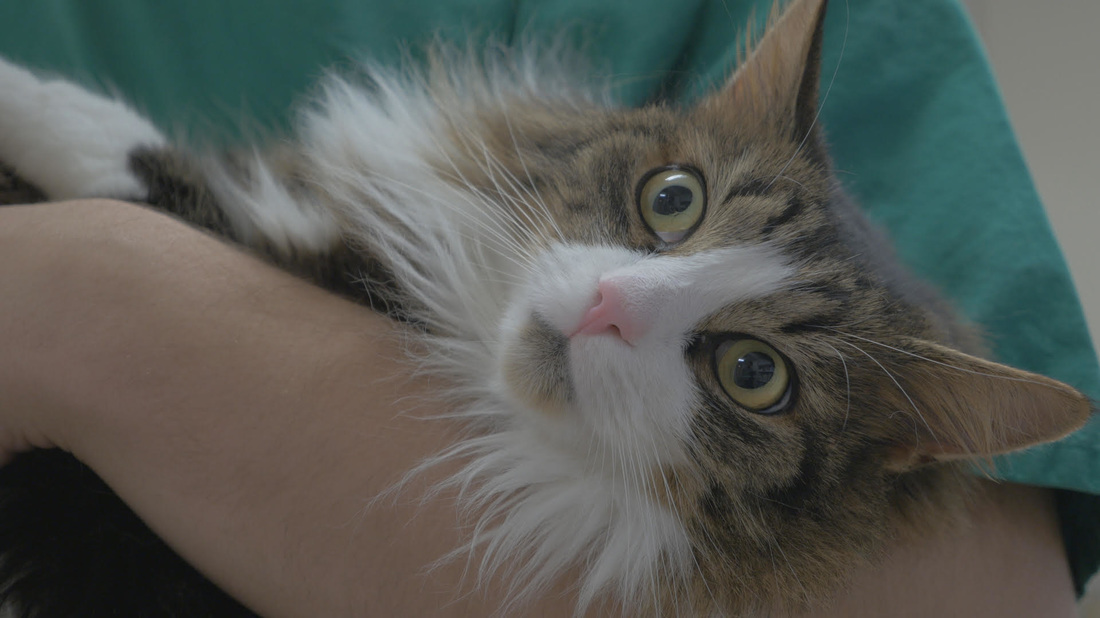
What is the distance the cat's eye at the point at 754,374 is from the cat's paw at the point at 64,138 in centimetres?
100

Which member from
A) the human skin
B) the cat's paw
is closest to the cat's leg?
the cat's paw

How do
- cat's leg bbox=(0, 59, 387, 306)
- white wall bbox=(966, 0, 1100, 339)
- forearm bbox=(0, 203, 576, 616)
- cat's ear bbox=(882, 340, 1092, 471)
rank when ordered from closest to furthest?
cat's ear bbox=(882, 340, 1092, 471) → forearm bbox=(0, 203, 576, 616) → cat's leg bbox=(0, 59, 387, 306) → white wall bbox=(966, 0, 1100, 339)

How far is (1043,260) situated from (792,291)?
481mm

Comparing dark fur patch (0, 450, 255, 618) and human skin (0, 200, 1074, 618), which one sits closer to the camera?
human skin (0, 200, 1074, 618)

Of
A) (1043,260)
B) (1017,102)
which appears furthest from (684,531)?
(1017,102)

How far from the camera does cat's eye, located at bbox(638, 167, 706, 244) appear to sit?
1.07m

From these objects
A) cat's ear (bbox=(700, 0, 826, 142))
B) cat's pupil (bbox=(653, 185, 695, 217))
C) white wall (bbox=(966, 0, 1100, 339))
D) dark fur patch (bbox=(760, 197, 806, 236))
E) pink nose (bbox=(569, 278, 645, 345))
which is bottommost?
pink nose (bbox=(569, 278, 645, 345))

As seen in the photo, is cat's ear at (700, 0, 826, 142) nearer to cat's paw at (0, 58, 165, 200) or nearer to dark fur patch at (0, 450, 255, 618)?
cat's paw at (0, 58, 165, 200)

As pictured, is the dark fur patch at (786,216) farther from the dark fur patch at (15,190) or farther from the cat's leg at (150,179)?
the dark fur patch at (15,190)

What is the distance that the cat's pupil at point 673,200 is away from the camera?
1074 mm

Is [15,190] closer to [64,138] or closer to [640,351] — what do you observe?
[64,138]

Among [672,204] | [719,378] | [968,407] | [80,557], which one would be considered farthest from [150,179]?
[968,407]

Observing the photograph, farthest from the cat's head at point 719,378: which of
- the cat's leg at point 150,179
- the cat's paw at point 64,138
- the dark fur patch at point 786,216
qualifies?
the cat's paw at point 64,138

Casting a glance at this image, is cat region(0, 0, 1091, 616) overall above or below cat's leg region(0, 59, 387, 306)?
below
